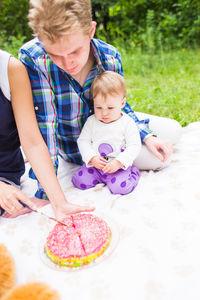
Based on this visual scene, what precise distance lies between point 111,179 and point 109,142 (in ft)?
0.64

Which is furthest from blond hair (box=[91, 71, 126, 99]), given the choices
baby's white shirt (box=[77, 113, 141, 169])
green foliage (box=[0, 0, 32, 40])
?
green foliage (box=[0, 0, 32, 40])

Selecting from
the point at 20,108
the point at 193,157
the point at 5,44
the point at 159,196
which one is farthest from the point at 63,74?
the point at 5,44

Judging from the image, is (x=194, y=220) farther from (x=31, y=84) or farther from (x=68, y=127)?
(x=31, y=84)

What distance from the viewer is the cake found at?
111cm

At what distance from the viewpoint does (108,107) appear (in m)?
1.56

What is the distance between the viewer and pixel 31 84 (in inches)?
57.1

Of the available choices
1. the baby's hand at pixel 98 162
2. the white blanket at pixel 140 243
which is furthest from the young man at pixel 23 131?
the baby's hand at pixel 98 162

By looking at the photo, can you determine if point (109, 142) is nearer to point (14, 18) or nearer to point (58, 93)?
point (58, 93)

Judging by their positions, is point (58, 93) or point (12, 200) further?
point (58, 93)

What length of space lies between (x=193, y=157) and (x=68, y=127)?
757mm

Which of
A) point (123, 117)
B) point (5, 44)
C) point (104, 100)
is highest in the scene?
point (104, 100)

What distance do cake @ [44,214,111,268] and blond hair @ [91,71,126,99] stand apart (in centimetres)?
61

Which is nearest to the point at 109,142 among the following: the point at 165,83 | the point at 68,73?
the point at 68,73

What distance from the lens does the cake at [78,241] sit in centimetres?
111
